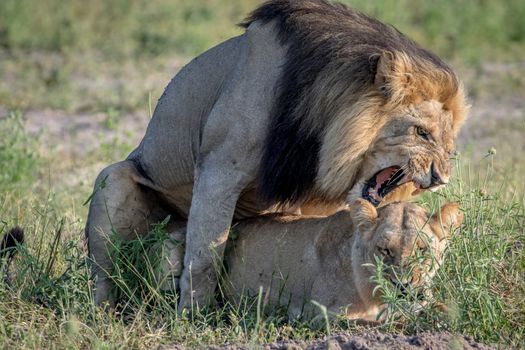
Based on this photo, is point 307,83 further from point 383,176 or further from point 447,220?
point 447,220

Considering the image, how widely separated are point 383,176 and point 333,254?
0.48 meters

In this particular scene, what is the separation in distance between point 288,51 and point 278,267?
3.69 feet

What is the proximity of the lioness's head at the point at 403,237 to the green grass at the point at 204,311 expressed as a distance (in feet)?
0.32

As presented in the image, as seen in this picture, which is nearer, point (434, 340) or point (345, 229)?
point (434, 340)

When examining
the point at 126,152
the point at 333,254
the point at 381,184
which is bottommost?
the point at 126,152

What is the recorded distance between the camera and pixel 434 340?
15.5ft

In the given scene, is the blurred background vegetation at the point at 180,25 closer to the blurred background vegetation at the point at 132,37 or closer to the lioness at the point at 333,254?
the blurred background vegetation at the point at 132,37

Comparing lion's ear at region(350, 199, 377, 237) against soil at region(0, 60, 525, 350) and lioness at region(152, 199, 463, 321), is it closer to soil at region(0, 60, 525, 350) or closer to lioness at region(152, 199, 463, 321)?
lioness at region(152, 199, 463, 321)

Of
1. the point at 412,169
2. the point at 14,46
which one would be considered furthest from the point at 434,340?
the point at 14,46

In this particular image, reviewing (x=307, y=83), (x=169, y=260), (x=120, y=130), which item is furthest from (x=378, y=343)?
(x=120, y=130)

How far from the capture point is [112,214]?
19.9 ft

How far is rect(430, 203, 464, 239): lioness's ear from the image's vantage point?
16.9 ft

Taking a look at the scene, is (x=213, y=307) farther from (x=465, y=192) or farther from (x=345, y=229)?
(x=465, y=192)

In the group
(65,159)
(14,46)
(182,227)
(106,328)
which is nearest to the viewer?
(106,328)
